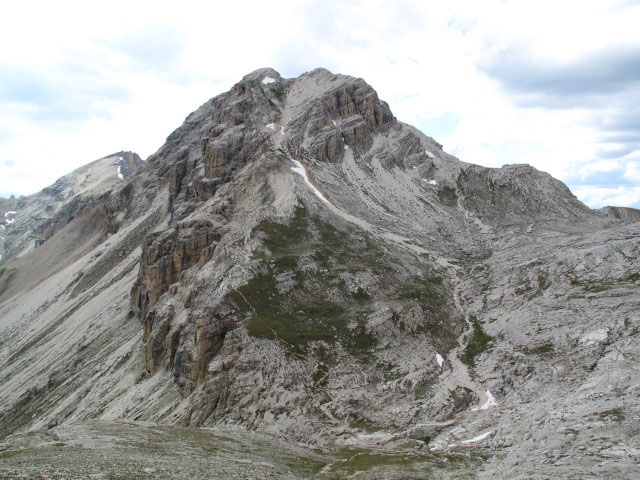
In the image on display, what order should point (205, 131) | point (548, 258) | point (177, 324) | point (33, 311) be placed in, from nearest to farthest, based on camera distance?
point (177, 324), point (548, 258), point (33, 311), point (205, 131)

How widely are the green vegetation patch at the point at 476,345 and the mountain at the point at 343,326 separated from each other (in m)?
0.47

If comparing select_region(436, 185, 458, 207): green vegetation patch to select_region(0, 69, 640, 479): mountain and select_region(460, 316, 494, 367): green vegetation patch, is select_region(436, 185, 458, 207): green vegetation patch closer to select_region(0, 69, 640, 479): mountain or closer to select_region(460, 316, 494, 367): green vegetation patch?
select_region(0, 69, 640, 479): mountain

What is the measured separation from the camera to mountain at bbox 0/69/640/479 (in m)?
39.1

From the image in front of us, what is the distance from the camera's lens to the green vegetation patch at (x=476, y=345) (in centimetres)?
6045

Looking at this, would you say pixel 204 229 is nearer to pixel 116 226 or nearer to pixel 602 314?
pixel 602 314

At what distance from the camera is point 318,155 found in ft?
424

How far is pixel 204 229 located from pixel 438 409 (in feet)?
205

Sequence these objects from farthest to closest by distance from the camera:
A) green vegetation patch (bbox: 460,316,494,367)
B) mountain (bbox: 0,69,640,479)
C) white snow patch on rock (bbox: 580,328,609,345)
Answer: green vegetation patch (bbox: 460,316,494,367) → white snow patch on rock (bbox: 580,328,609,345) → mountain (bbox: 0,69,640,479)

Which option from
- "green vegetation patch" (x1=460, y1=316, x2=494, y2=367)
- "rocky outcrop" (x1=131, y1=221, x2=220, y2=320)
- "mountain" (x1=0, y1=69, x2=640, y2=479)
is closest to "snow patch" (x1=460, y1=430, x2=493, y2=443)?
"mountain" (x1=0, y1=69, x2=640, y2=479)

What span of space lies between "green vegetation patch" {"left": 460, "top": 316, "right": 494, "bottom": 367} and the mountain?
471mm

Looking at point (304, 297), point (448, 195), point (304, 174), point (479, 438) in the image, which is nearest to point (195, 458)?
point (479, 438)

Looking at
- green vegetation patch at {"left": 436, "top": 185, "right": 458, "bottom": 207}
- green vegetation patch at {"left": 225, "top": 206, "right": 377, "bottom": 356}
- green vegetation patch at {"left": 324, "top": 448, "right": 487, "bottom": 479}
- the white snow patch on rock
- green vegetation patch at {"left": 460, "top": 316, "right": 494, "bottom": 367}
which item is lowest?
green vegetation patch at {"left": 324, "top": 448, "right": 487, "bottom": 479}

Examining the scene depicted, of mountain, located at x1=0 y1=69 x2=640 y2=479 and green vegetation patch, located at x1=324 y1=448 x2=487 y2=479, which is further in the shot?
mountain, located at x1=0 y1=69 x2=640 y2=479

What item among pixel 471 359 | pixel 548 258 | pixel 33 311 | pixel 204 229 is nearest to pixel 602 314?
pixel 471 359
